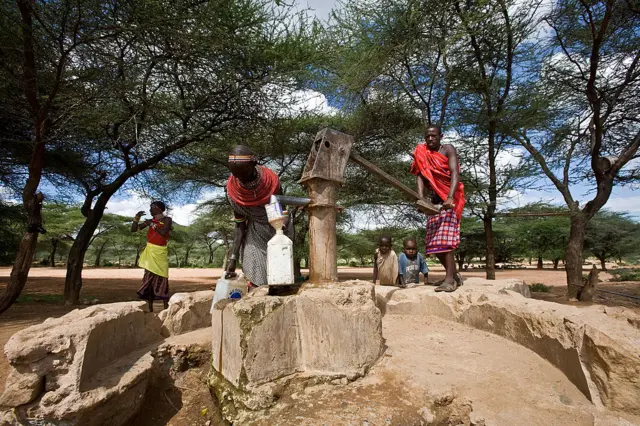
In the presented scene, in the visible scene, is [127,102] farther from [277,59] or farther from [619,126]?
[619,126]

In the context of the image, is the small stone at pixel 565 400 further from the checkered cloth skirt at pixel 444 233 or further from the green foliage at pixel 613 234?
the green foliage at pixel 613 234

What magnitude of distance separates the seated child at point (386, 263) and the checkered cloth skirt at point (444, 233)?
268cm

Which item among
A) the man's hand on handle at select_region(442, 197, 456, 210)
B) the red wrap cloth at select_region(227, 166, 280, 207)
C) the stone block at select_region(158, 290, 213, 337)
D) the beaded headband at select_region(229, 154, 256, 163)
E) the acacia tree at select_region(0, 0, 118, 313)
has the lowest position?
the stone block at select_region(158, 290, 213, 337)

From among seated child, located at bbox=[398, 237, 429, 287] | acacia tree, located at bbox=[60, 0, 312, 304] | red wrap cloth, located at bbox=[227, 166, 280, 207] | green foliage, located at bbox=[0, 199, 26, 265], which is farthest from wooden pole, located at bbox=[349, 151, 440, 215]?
green foliage, located at bbox=[0, 199, 26, 265]

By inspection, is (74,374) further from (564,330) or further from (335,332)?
(564,330)

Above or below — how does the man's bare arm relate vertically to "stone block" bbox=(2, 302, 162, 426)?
above

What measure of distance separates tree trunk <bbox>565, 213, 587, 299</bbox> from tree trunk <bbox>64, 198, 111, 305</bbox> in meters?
9.69

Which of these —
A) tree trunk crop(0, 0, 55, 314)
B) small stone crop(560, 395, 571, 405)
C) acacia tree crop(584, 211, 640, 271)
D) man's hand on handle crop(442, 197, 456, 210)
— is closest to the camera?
small stone crop(560, 395, 571, 405)

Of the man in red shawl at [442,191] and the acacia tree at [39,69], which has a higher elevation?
the acacia tree at [39,69]

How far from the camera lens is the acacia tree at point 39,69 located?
14.9 feet

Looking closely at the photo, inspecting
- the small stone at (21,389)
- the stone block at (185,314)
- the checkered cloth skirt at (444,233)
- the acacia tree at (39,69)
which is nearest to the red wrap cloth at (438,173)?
the checkered cloth skirt at (444,233)

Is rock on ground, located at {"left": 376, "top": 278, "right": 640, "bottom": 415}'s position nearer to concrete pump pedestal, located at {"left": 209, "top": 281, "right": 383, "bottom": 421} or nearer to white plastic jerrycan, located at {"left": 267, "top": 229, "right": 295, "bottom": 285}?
concrete pump pedestal, located at {"left": 209, "top": 281, "right": 383, "bottom": 421}

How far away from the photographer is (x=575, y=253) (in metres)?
7.26

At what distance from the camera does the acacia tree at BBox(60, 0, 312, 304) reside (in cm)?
526
